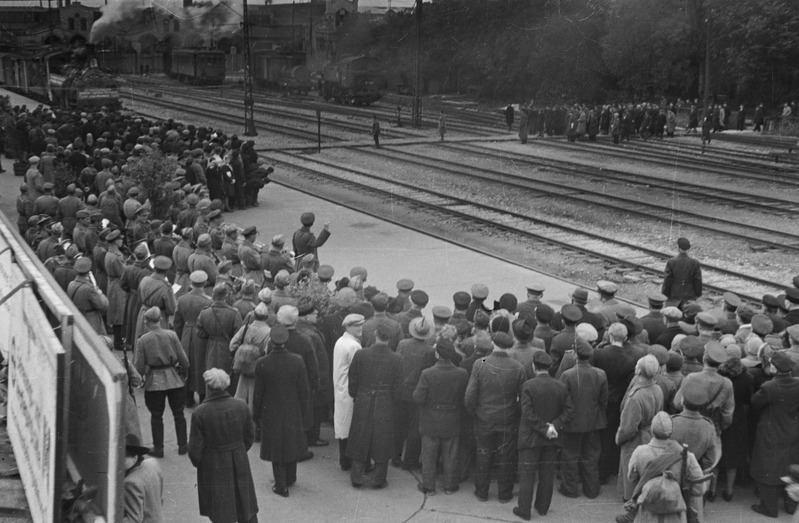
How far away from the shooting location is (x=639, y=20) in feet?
141

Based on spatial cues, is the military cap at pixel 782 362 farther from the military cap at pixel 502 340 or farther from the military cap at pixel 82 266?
the military cap at pixel 82 266

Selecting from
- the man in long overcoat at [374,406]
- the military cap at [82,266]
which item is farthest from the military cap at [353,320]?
the military cap at [82,266]

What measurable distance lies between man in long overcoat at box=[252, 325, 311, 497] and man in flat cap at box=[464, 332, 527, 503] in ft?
4.47

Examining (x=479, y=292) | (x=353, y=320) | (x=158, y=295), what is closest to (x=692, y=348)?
(x=479, y=292)

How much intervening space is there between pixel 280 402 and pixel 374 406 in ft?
2.59

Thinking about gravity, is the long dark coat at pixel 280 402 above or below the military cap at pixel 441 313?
below

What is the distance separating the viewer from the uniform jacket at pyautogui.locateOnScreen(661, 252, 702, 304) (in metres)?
11.2

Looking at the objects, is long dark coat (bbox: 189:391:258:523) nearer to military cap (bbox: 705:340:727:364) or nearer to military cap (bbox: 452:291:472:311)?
military cap (bbox: 452:291:472:311)

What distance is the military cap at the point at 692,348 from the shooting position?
692cm

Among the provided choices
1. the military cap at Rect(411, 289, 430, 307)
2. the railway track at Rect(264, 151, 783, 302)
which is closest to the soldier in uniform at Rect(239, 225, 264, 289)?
the military cap at Rect(411, 289, 430, 307)

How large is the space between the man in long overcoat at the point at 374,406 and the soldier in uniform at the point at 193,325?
197cm

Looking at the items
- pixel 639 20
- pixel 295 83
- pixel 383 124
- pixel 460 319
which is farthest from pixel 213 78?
pixel 460 319

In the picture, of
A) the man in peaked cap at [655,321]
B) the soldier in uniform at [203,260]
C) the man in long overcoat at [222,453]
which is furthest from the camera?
the soldier in uniform at [203,260]

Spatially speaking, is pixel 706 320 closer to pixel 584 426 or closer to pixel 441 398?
pixel 584 426
